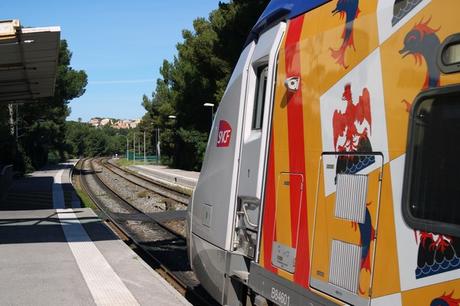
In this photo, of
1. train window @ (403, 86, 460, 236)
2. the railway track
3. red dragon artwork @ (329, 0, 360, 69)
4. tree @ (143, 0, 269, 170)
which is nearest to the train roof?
red dragon artwork @ (329, 0, 360, 69)

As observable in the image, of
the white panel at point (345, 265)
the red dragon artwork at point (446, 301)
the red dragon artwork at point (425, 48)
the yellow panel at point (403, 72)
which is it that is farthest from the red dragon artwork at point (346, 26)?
the red dragon artwork at point (446, 301)

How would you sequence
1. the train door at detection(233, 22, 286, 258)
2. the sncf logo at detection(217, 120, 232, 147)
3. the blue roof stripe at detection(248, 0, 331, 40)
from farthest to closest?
the sncf logo at detection(217, 120, 232, 147), the train door at detection(233, 22, 286, 258), the blue roof stripe at detection(248, 0, 331, 40)

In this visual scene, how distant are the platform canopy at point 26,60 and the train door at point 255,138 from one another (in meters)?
8.07

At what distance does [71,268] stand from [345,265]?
21.2 feet

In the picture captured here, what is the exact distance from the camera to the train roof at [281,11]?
4.48 metres

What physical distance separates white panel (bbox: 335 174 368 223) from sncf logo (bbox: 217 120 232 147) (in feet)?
6.96

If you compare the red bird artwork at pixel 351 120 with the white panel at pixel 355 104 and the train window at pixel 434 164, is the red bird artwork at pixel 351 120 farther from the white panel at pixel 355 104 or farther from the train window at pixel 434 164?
the train window at pixel 434 164

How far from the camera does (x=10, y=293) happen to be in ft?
24.2

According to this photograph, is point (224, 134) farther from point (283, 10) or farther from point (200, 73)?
point (200, 73)

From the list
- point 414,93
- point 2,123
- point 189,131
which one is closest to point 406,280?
point 414,93

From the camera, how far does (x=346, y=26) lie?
3797 mm

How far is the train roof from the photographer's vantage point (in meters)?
4.48

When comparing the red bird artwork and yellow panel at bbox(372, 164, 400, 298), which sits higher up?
the red bird artwork

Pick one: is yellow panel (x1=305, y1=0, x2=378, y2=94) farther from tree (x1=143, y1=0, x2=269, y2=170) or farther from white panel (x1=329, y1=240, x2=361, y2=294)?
tree (x1=143, y1=0, x2=269, y2=170)
